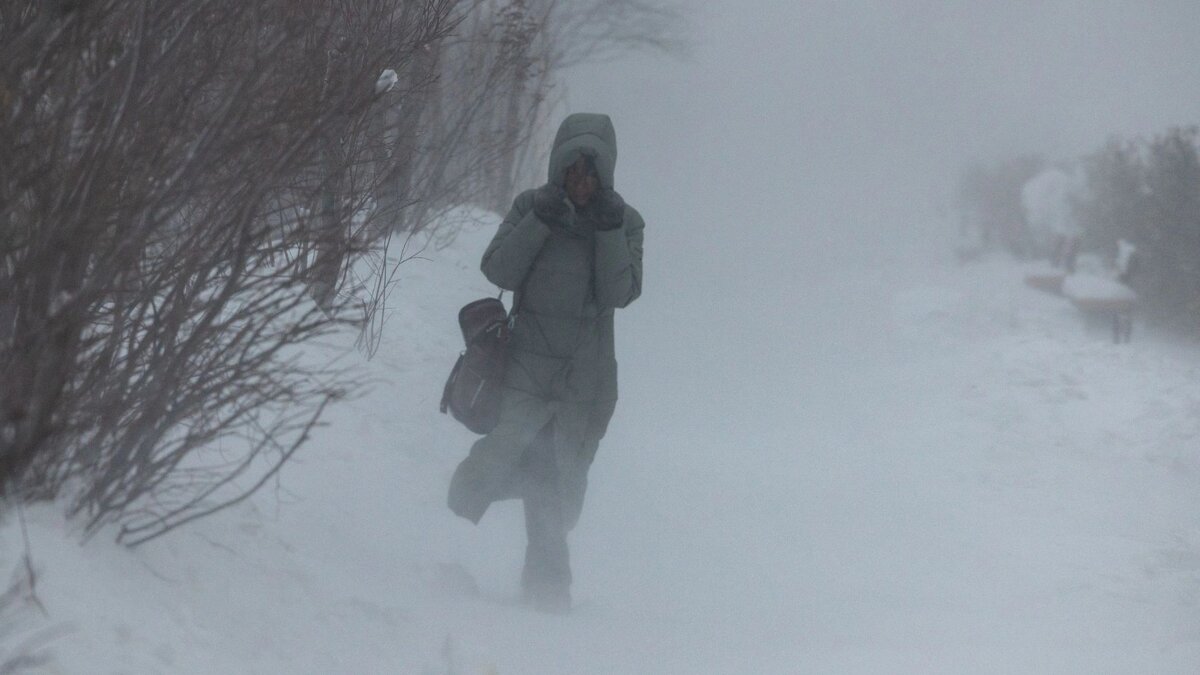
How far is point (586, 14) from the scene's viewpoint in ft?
56.2

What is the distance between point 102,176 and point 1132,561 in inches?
208

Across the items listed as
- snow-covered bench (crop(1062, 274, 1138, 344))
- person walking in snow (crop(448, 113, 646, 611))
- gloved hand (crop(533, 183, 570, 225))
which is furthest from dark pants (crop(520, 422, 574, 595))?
snow-covered bench (crop(1062, 274, 1138, 344))

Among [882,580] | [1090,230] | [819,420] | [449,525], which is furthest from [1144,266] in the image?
[449,525]

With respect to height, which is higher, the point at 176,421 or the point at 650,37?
the point at 650,37

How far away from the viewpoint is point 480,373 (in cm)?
390

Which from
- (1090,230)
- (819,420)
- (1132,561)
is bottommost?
(1132,561)

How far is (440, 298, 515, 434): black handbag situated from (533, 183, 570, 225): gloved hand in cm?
37

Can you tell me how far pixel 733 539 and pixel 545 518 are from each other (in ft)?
6.48

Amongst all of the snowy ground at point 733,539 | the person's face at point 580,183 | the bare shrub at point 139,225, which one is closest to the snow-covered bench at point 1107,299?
the snowy ground at point 733,539

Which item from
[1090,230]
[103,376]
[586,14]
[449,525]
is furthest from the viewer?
[586,14]

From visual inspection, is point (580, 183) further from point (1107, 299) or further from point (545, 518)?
point (1107, 299)

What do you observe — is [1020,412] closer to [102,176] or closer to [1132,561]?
[1132,561]

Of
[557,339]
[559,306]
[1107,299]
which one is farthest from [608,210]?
[1107,299]

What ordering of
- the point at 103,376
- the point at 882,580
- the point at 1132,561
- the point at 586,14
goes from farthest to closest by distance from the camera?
the point at 586,14
the point at 1132,561
the point at 882,580
the point at 103,376
